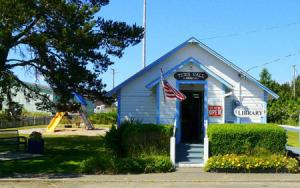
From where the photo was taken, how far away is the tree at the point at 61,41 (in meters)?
21.4

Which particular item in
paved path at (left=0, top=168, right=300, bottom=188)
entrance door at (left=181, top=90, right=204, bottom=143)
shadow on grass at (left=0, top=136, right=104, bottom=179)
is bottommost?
paved path at (left=0, top=168, right=300, bottom=188)

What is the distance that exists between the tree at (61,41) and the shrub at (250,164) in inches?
295

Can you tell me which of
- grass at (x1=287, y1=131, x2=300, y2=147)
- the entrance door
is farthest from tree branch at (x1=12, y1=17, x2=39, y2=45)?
grass at (x1=287, y1=131, x2=300, y2=147)

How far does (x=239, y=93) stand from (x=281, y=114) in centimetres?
3980

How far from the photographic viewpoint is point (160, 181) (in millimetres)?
17000

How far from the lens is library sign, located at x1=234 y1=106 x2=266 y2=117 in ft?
77.7

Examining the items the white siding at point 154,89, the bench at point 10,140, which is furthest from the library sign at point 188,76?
the bench at point 10,140

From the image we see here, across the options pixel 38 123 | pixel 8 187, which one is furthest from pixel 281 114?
pixel 8 187

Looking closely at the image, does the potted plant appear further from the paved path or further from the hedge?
the hedge

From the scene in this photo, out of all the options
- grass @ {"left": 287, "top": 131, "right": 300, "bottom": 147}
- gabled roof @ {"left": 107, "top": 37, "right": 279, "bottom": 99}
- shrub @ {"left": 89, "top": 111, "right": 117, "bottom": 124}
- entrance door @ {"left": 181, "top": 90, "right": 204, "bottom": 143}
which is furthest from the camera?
shrub @ {"left": 89, "top": 111, "right": 117, "bottom": 124}

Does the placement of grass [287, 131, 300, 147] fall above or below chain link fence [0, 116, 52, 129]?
below

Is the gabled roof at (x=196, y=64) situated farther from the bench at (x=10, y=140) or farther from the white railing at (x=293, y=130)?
the bench at (x=10, y=140)

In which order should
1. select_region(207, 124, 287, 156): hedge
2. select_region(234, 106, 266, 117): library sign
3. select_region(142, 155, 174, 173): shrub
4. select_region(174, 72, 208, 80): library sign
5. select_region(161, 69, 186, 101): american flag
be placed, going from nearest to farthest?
select_region(142, 155, 174, 173): shrub, select_region(207, 124, 287, 156): hedge, select_region(161, 69, 186, 101): american flag, select_region(234, 106, 266, 117): library sign, select_region(174, 72, 208, 80): library sign

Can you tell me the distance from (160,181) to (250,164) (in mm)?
3967
